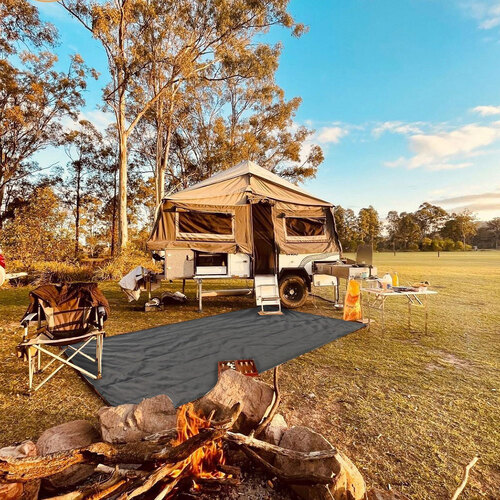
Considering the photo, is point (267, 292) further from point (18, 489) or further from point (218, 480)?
point (18, 489)

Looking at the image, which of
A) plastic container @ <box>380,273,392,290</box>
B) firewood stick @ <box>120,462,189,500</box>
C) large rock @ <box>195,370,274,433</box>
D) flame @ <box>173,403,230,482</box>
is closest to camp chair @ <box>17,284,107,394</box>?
large rock @ <box>195,370,274,433</box>

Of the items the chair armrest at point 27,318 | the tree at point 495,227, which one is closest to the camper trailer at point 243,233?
the chair armrest at point 27,318

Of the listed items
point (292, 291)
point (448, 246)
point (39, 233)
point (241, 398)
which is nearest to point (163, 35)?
point (39, 233)

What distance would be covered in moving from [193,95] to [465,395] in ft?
67.0

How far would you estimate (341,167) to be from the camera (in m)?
20.2

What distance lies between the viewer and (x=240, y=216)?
7172 millimetres

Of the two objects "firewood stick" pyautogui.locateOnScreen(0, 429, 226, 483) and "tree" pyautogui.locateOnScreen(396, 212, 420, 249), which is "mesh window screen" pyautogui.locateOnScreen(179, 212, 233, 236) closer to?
"firewood stick" pyautogui.locateOnScreen(0, 429, 226, 483)

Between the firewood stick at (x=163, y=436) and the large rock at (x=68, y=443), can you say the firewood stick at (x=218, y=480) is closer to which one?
the firewood stick at (x=163, y=436)

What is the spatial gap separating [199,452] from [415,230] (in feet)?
205

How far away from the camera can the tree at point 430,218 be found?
60.8 m

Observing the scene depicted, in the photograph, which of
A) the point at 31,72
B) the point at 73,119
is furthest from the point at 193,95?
the point at 31,72

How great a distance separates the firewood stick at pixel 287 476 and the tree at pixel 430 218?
6960 centimetres

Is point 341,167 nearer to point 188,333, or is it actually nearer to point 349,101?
point 349,101

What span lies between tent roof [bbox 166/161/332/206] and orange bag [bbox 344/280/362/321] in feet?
9.36
